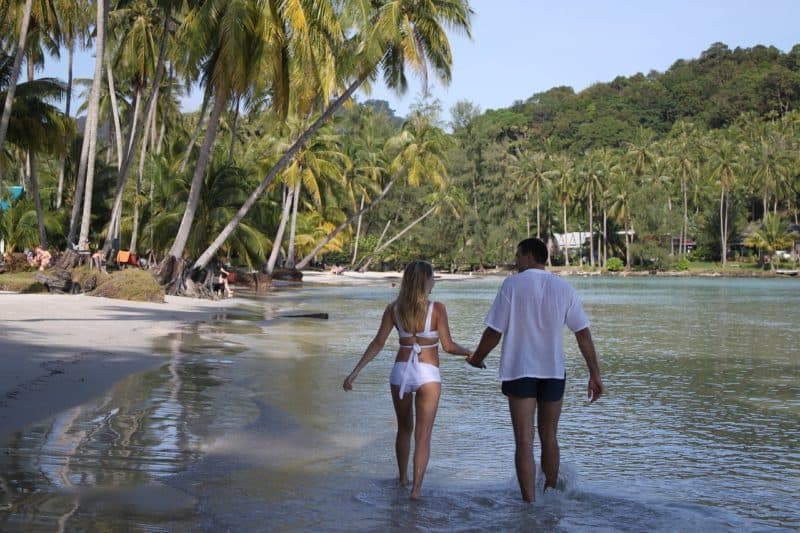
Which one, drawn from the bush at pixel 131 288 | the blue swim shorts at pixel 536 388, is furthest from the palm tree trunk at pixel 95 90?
the blue swim shorts at pixel 536 388

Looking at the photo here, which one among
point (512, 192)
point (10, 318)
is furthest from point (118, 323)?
point (512, 192)

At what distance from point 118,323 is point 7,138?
14.7 m

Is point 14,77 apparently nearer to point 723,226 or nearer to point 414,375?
point 414,375

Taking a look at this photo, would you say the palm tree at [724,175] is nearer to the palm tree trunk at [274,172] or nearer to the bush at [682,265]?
the bush at [682,265]

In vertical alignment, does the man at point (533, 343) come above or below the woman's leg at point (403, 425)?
above

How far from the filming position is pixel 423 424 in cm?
608

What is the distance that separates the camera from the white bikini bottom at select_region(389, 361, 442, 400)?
600cm

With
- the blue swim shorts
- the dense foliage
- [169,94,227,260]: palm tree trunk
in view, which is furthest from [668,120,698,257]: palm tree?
the blue swim shorts

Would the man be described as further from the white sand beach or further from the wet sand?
the white sand beach

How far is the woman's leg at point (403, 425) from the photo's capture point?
242 inches

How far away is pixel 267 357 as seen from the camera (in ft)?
47.3

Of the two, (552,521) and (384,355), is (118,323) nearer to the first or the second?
(384,355)

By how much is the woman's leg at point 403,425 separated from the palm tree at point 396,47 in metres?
22.6

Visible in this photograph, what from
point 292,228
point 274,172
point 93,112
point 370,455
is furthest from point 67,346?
point 292,228
